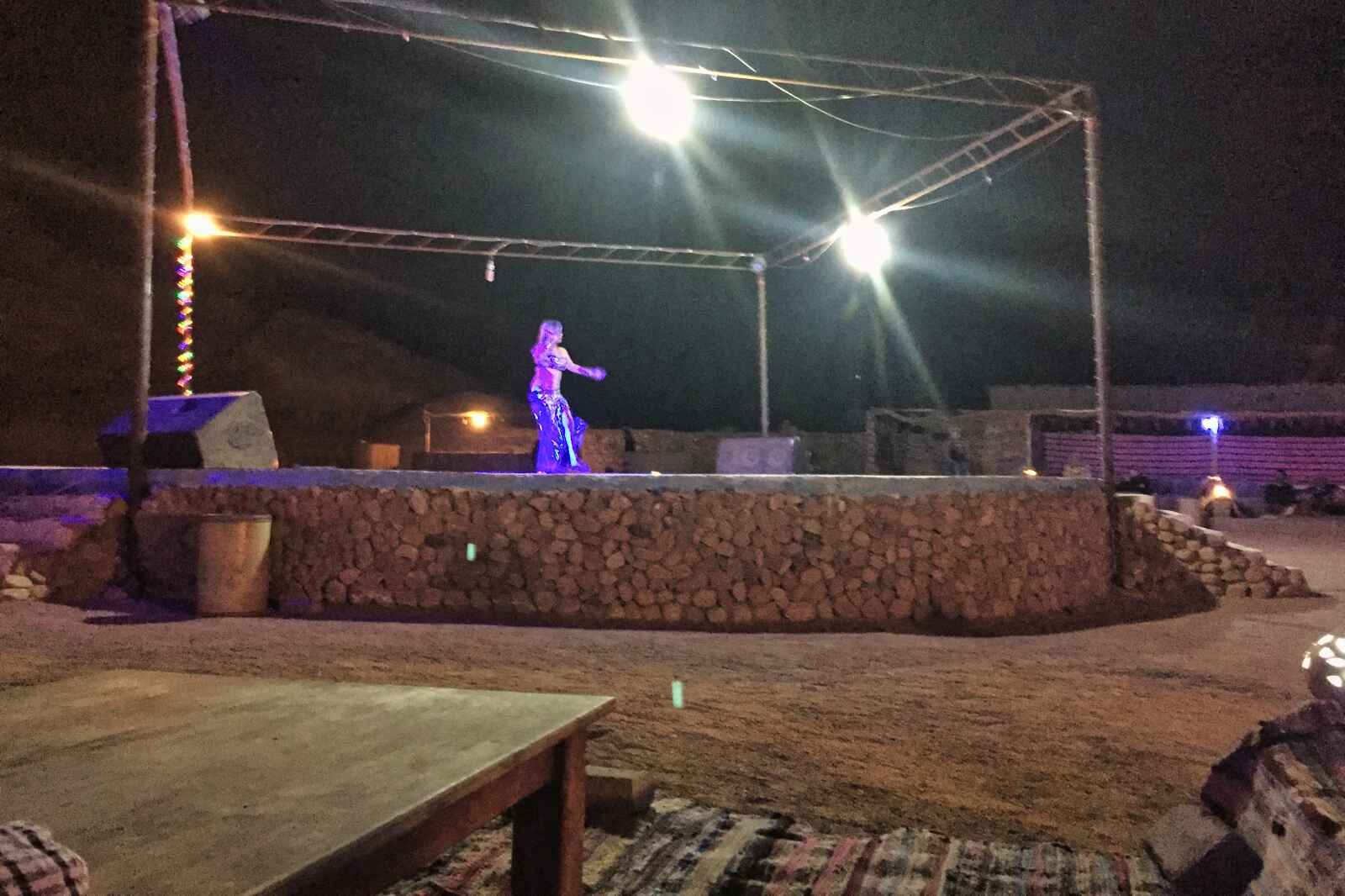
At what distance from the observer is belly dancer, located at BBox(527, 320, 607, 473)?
923 cm

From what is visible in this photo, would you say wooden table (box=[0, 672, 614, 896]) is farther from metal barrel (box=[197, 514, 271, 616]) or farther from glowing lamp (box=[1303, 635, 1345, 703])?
metal barrel (box=[197, 514, 271, 616])

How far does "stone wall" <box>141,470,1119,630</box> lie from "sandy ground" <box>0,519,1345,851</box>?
52cm

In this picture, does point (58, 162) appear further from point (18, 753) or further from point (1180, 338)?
point (1180, 338)

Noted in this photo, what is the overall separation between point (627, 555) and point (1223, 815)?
545cm

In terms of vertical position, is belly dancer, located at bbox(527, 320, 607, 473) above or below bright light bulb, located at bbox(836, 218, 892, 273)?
below

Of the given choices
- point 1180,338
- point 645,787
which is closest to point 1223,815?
point 645,787

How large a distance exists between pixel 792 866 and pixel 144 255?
849 centimetres

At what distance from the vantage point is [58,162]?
18953 millimetres

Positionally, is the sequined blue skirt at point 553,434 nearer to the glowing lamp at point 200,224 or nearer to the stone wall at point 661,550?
the stone wall at point 661,550

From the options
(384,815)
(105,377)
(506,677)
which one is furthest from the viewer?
(105,377)

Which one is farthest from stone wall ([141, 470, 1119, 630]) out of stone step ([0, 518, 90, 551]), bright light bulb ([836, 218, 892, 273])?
bright light bulb ([836, 218, 892, 273])

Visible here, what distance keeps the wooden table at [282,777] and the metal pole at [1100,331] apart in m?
8.38

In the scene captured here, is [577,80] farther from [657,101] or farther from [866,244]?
[866,244]

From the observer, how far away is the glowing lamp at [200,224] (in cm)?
1123
